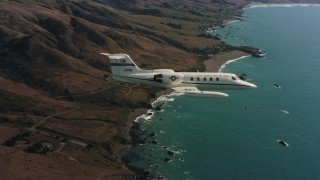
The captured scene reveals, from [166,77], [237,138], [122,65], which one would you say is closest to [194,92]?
[166,77]

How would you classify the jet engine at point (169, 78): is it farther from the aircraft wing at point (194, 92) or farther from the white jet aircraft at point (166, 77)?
the aircraft wing at point (194, 92)

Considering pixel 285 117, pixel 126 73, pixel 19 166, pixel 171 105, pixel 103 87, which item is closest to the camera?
pixel 126 73

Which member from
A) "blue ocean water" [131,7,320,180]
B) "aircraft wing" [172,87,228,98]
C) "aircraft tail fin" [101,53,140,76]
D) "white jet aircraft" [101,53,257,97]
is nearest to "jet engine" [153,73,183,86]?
"white jet aircraft" [101,53,257,97]

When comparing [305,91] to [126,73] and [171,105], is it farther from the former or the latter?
[126,73]

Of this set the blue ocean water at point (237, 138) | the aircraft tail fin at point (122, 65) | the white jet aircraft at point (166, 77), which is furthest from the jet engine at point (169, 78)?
the blue ocean water at point (237, 138)

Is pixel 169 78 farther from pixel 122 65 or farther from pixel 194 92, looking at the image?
pixel 122 65

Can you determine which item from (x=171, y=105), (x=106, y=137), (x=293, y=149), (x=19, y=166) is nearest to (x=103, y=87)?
(x=171, y=105)
